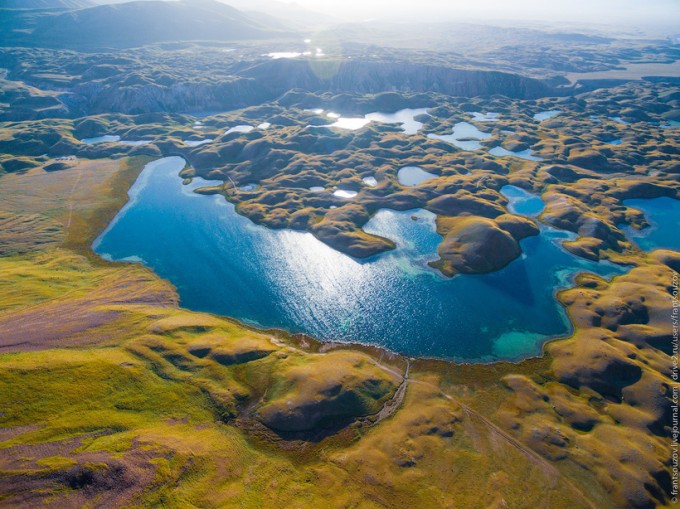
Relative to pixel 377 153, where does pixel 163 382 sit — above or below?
below

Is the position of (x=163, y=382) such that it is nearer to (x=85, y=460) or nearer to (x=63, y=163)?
(x=85, y=460)

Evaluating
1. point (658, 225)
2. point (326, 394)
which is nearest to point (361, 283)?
point (326, 394)

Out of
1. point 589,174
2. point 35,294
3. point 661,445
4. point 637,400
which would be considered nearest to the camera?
point 661,445

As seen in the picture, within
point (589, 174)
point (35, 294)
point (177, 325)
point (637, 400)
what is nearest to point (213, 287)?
point (177, 325)

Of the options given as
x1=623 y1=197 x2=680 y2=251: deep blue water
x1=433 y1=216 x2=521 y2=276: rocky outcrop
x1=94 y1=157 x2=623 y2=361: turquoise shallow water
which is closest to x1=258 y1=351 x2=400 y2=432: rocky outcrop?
x1=94 y1=157 x2=623 y2=361: turquoise shallow water

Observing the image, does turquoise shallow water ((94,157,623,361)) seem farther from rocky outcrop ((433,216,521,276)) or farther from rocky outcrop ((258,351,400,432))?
rocky outcrop ((258,351,400,432))

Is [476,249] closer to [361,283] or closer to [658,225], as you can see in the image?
[361,283]
